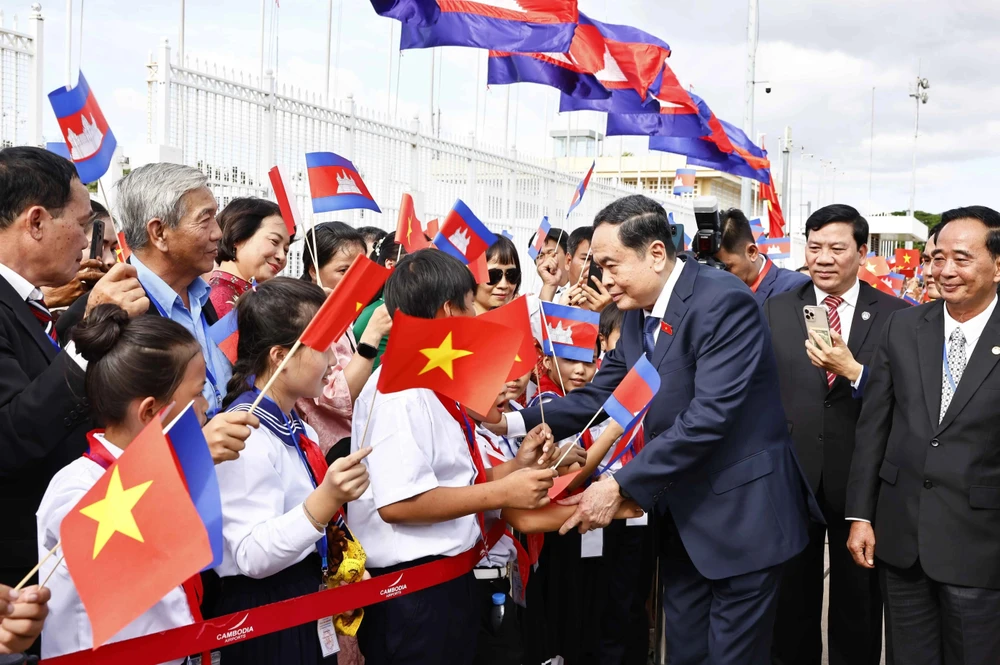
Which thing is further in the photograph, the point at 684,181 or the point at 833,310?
the point at 684,181

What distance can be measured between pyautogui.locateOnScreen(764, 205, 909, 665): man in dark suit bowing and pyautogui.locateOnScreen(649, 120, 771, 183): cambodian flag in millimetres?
9383

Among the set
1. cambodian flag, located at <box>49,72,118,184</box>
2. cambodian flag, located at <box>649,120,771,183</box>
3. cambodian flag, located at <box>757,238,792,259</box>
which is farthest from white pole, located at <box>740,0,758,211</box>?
cambodian flag, located at <box>49,72,118,184</box>

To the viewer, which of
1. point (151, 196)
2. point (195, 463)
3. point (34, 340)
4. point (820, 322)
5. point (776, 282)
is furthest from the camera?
point (776, 282)

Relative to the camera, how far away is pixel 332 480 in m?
Answer: 2.33

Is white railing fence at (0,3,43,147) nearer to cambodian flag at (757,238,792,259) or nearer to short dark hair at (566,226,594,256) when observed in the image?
short dark hair at (566,226,594,256)

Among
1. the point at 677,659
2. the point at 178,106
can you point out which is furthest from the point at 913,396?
the point at 178,106

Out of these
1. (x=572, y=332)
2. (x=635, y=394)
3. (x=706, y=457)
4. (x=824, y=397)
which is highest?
(x=572, y=332)

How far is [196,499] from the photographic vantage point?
193cm

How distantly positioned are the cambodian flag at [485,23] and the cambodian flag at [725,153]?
6040 millimetres

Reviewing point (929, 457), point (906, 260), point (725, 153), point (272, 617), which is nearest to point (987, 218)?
point (929, 457)

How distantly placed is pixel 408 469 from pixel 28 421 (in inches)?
41.0

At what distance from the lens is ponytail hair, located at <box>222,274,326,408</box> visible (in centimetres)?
275

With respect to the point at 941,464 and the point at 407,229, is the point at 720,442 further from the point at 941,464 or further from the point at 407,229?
the point at 407,229

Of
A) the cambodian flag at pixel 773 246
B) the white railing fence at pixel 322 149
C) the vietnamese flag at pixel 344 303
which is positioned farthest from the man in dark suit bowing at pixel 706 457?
the cambodian flag at pixel 773 246
